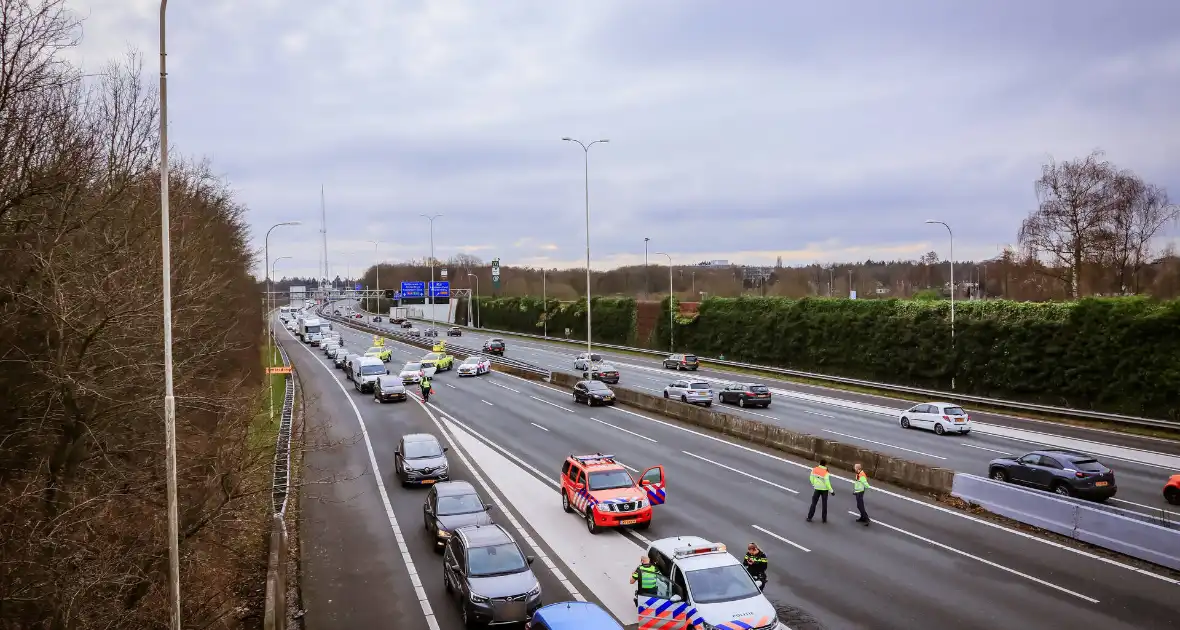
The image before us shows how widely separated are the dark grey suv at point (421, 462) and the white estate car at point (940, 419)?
21.6 m

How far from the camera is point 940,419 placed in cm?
3388

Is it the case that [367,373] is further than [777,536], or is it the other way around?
[367,373]

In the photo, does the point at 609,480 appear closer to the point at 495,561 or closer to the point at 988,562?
the point at 495,561

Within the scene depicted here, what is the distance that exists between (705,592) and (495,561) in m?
4.01

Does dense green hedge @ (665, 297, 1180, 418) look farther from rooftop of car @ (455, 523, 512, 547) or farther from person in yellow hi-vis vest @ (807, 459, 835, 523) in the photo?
rooftop of car @ (455, 523, 512, 547)

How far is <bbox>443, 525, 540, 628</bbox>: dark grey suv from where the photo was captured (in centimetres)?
1296

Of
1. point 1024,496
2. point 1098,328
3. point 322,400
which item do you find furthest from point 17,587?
point 1098,328

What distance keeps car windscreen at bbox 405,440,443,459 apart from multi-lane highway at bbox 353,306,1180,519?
1555cm

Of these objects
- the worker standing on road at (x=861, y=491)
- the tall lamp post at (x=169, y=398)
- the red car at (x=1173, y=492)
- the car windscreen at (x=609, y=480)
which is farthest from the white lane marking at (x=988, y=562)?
the tall lamp post at (x=169, y=398)

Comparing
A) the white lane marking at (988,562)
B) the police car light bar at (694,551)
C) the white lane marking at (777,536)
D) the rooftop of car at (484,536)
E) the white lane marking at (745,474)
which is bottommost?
the white lane marking at (745,474)

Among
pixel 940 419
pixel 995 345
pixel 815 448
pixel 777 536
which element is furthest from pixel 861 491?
pixel 995 345

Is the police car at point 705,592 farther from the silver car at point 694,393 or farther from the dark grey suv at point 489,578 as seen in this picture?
the silver car at point 694,393

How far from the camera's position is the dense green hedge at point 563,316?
281 feet

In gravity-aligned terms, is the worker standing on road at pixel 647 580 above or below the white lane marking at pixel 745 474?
above
